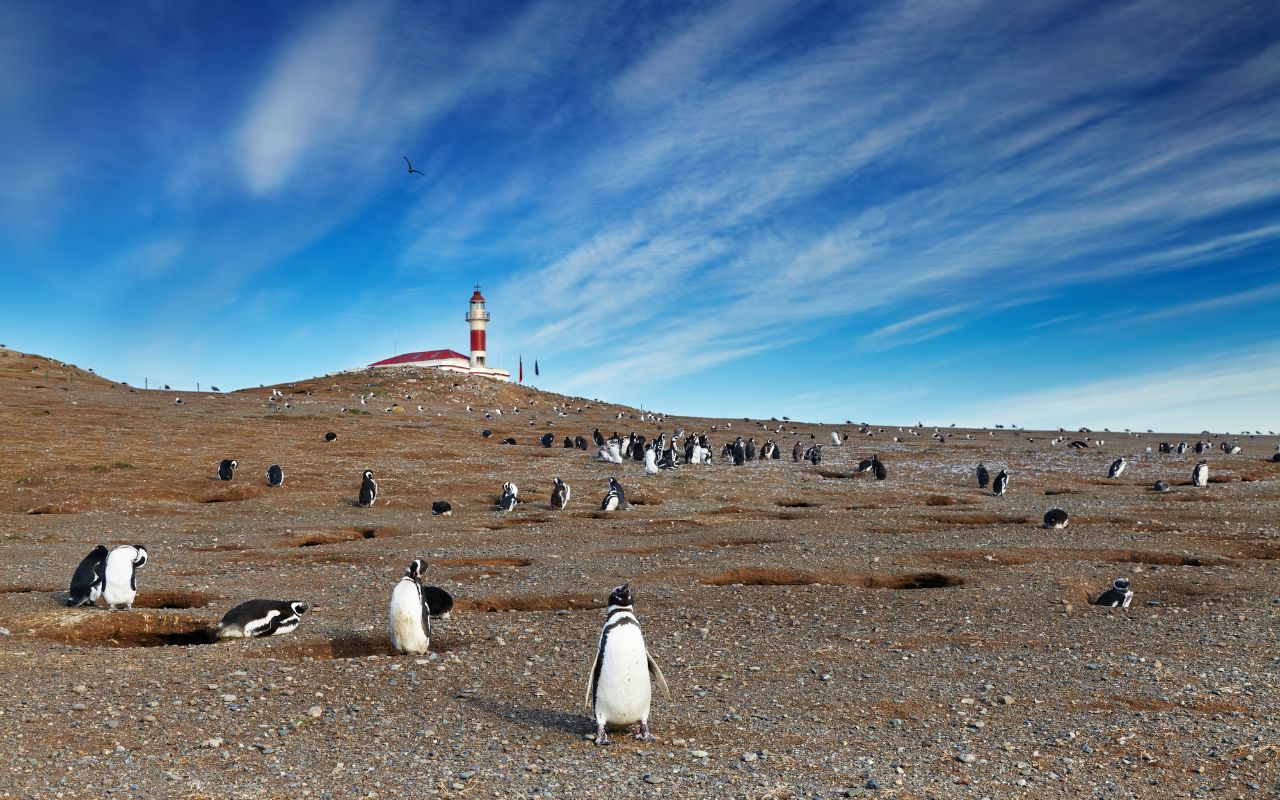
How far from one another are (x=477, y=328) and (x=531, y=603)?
77.6m

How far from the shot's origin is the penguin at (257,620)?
10289mm

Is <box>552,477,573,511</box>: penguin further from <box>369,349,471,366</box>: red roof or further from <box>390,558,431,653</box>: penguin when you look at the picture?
<box>369,349,471,366</box>: red roof

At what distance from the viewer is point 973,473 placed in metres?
33.1

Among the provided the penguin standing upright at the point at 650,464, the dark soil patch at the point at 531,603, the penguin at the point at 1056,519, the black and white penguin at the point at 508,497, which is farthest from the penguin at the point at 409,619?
the penguin standing upright at the point at 650,464

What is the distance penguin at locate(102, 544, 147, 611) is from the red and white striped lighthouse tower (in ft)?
251

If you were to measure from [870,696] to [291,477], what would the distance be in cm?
2230

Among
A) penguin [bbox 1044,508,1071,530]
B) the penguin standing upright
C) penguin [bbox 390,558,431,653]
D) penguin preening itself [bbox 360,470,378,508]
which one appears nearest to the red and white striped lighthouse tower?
the penguin standing upright

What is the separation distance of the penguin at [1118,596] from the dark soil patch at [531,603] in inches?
265

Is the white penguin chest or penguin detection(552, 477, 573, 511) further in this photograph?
penguin detection(552, 477, 573, 511)

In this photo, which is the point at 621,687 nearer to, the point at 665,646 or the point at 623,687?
the point at 623,687

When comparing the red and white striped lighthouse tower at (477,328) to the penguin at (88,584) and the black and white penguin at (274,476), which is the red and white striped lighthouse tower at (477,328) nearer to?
the black and white penguin at (274,476)

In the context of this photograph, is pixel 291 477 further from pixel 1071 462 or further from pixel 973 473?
pixel 1071 462

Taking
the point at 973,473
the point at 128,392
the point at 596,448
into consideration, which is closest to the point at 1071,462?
the point at 973,473

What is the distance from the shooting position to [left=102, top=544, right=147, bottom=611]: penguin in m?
11.5
